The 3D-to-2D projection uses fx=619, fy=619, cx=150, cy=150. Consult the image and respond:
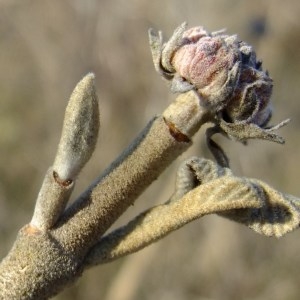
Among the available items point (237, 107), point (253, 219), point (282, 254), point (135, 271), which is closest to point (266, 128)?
point (237, 107)

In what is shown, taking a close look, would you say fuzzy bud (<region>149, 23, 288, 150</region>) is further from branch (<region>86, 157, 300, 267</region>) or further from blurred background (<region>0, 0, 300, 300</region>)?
blurred background (<region>0, 0, 300, 300</region>)

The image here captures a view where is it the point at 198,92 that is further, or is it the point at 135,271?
the point at 135,271

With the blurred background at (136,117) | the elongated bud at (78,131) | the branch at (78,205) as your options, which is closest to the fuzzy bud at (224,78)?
the branch at (78,205)

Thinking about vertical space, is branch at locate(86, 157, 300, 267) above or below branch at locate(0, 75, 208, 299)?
below

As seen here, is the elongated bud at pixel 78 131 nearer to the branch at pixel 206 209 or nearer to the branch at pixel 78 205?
the branch at pixel 78 205

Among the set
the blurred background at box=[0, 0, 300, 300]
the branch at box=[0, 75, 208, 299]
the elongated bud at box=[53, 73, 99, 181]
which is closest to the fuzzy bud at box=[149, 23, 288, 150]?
the branch at box=[0, 75, 208, 299]

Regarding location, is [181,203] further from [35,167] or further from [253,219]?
[35,167]
